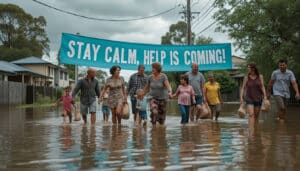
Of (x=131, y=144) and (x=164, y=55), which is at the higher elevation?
(x=164, y=55)

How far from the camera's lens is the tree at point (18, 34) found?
85.6 metres

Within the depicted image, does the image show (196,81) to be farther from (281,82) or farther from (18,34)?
(18,34)

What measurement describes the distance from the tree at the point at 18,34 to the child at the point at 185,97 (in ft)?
248

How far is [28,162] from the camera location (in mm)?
6305

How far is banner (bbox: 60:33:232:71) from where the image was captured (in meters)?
16.3

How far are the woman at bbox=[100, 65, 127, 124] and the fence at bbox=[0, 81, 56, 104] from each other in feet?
86.8

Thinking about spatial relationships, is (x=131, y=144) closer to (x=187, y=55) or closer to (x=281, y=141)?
(x=281, y=141)

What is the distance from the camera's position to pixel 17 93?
4075cm

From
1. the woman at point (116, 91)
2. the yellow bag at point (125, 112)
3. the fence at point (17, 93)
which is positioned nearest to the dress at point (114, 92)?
the woman at point (116, 91)

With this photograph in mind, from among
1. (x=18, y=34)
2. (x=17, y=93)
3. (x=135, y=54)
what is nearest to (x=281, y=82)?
(x=135, y=54)

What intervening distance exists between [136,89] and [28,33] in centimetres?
8308

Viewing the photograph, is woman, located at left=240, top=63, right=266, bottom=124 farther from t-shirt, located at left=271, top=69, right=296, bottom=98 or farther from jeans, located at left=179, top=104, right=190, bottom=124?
jeans, located at left=179, top=104, right=190, bottom=124

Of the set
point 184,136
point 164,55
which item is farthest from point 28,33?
point 184,136

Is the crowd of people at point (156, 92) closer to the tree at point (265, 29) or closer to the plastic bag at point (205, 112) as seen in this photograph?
the plastic bag at point (205, 112)
